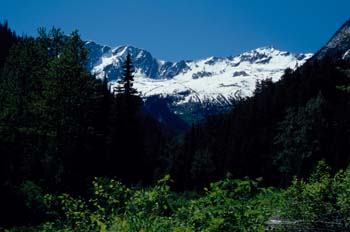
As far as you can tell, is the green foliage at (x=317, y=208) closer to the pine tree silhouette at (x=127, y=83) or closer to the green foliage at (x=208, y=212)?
the green foliage at (x=208, y=212)

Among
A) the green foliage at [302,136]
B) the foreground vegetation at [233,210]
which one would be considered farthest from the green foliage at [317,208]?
the green foliage at [302,136]

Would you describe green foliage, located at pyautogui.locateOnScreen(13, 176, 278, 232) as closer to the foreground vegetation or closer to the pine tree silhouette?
the foreground vegetation

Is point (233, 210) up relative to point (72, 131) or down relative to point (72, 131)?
down

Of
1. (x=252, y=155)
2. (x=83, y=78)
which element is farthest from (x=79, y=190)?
(x=252, y=155)

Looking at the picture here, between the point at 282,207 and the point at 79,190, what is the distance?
23868 mm

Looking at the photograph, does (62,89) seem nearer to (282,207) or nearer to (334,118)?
(282,207)

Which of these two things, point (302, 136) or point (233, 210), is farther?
point (302, 136)

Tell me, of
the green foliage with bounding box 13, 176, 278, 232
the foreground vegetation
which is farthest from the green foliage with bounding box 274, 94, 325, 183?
the green foliage with bounding box 13, 176, 278, 232

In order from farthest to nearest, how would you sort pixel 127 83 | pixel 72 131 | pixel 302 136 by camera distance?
pixel 302 136
pixel 127 83
pixel 72 131

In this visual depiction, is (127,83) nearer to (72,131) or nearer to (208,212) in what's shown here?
(72,131)

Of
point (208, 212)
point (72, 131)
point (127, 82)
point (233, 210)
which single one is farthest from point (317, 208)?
point (127, 82)

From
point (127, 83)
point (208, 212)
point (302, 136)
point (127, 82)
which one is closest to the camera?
point (208, 212)

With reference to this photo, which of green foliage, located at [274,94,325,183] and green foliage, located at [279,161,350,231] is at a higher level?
green foliage, located at [274,94,325,183]

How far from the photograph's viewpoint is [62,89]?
127 ft
